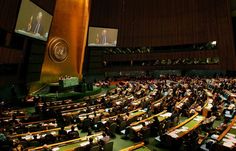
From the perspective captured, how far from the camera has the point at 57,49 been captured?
21.7 meters

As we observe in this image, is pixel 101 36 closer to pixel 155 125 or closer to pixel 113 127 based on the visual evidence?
pixel 113 127

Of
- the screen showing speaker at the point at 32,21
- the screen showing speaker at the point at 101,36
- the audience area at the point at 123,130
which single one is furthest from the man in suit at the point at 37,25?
the screen showing speaker at the point at 101,36

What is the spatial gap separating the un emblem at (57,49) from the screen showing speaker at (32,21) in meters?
3.23

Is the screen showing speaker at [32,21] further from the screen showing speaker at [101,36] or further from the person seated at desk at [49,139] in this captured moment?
the person seated at desk at [49,139]

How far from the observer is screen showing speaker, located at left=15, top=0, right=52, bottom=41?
45.4ft

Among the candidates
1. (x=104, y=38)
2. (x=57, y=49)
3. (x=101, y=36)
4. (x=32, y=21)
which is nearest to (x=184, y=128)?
(x=32, y=21)

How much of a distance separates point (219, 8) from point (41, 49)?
948 inches

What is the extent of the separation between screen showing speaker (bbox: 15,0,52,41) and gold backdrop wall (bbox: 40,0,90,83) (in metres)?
3.85

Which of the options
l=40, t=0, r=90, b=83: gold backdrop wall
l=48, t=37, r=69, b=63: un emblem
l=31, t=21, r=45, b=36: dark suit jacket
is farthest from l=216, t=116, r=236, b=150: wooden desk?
l=48, t=37, r=69, b=63: un emblem

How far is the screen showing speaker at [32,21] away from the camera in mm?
13852

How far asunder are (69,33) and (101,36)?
17.6 ft

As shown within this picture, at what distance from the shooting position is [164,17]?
1254 inches

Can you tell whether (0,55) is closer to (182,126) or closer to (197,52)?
(182,126)

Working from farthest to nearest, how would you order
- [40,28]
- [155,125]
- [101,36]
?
1. [101,36]
2. [40,28]
3. [155,125]
